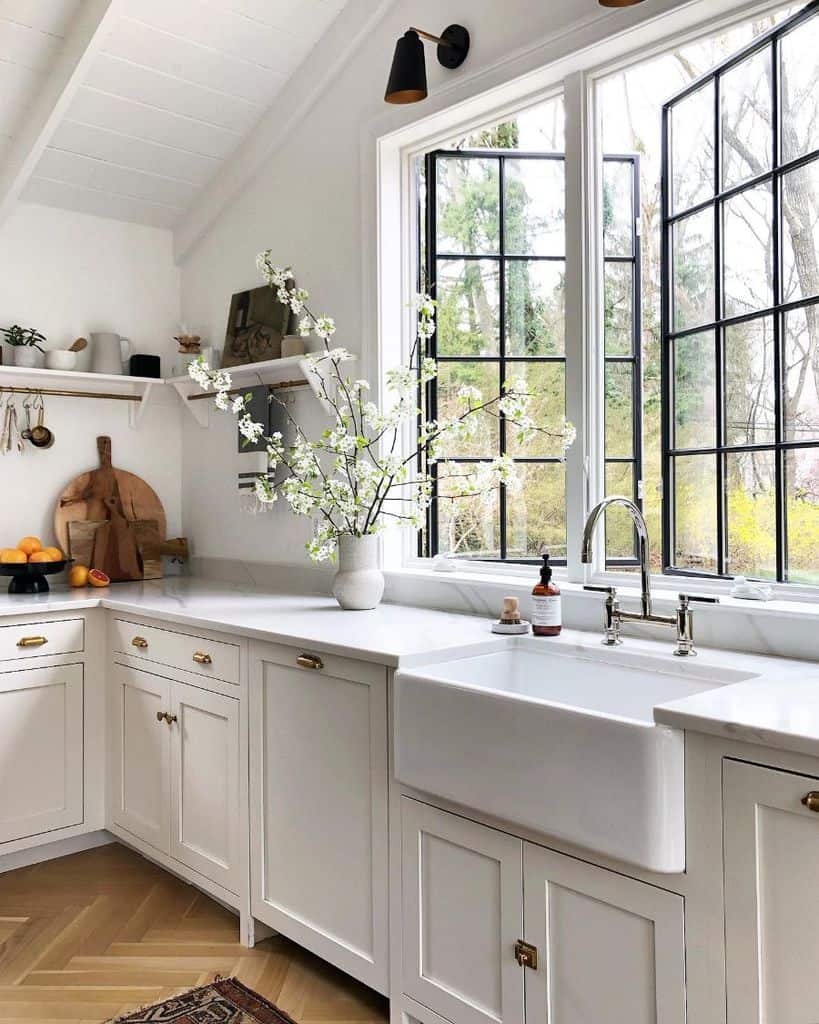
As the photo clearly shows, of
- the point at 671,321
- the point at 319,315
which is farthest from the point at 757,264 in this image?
the point at 319,315

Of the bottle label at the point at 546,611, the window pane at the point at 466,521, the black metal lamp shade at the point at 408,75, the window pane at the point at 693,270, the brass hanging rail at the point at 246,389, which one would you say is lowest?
the bottle label at the point at 546,611

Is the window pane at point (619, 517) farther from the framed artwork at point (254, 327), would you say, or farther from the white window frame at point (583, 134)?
the framed artwork at point (254, 327)

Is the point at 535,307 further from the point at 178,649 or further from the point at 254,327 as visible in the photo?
the point at 178,649

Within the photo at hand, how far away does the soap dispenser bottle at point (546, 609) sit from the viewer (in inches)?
87.5

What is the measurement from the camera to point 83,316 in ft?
12.3

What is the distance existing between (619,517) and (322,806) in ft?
3.59

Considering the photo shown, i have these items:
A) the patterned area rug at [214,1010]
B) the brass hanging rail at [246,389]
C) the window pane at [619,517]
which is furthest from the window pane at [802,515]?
the brass hanging rail at [246,389]

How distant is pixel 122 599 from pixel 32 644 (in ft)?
1.03

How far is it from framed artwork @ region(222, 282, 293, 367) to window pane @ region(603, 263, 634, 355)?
4.15ft

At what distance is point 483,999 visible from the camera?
1.83 m

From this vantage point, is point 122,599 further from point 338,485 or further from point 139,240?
point 139,240

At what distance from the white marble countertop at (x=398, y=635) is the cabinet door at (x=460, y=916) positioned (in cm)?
37

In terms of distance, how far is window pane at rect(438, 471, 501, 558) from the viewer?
2.82m

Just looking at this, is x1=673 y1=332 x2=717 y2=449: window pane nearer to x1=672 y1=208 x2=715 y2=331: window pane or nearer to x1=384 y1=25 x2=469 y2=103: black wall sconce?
x1=672 y1=208 x2=715 y2=331: window pane
